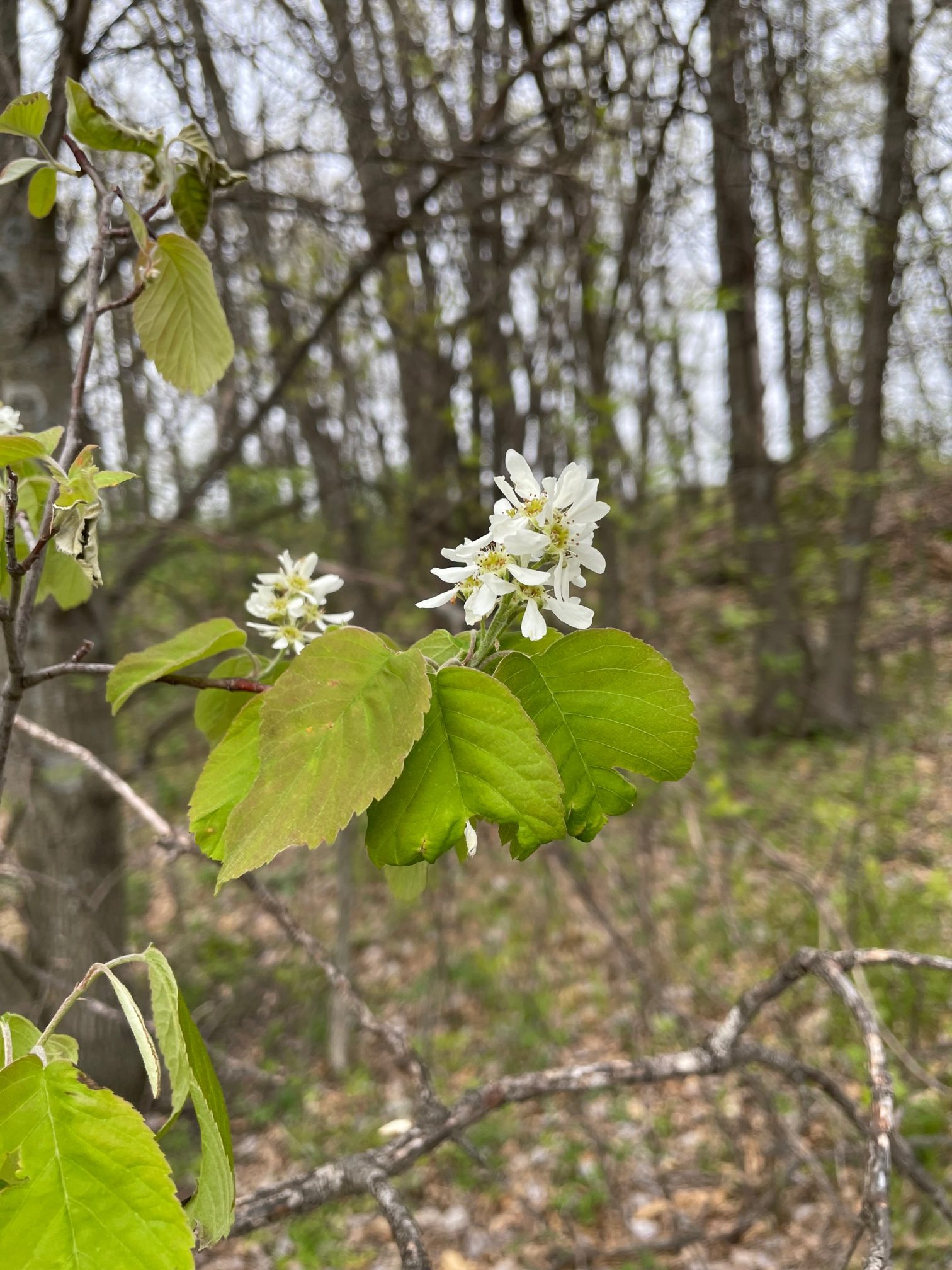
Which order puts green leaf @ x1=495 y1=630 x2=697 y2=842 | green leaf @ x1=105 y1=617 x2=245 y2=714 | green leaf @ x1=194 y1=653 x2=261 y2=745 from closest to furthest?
green leaf @ x1=495 y1=630 x2=697 y2=842
green leaf @ x1=105 y1=617 x2=245 y2=714
green leaf @ x1=194 y1=653 x2=261 y2=745

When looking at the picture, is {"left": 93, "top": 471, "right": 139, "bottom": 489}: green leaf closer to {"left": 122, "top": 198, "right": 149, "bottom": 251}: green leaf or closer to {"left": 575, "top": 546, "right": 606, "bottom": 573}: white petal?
{"left": 122, "top": 198, "right": 149, "bottom": 251}: green leaf

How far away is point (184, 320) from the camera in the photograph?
1.03 m

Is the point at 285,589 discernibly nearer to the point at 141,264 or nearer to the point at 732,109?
the point at 141,264

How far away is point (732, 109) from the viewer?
3648 mm

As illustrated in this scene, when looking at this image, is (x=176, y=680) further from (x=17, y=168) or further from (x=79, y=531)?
(x=17, y=168)

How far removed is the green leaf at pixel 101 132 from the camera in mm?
869

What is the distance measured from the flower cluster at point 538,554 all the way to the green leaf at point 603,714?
0.13 feet

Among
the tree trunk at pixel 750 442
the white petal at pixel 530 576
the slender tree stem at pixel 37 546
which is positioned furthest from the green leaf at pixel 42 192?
the tree trunk at pixel 750 442

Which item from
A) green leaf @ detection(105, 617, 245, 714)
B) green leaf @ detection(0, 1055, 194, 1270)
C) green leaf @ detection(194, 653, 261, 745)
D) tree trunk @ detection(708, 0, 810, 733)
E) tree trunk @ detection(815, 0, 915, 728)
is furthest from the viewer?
tree trunk @ detection(815, 0, 915, 728)

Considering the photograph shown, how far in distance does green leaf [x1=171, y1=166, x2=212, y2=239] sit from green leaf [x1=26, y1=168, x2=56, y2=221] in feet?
0.58

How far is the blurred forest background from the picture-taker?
9.55 feet

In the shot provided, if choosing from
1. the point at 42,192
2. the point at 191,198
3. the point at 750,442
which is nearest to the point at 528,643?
the point at 191,198

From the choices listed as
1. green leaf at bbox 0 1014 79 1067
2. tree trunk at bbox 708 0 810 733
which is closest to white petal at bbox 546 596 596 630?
green leaf at bbox 0 1014 79 1067

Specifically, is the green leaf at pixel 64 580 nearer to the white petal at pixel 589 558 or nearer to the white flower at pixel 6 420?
the white flower at pixel 6 420
